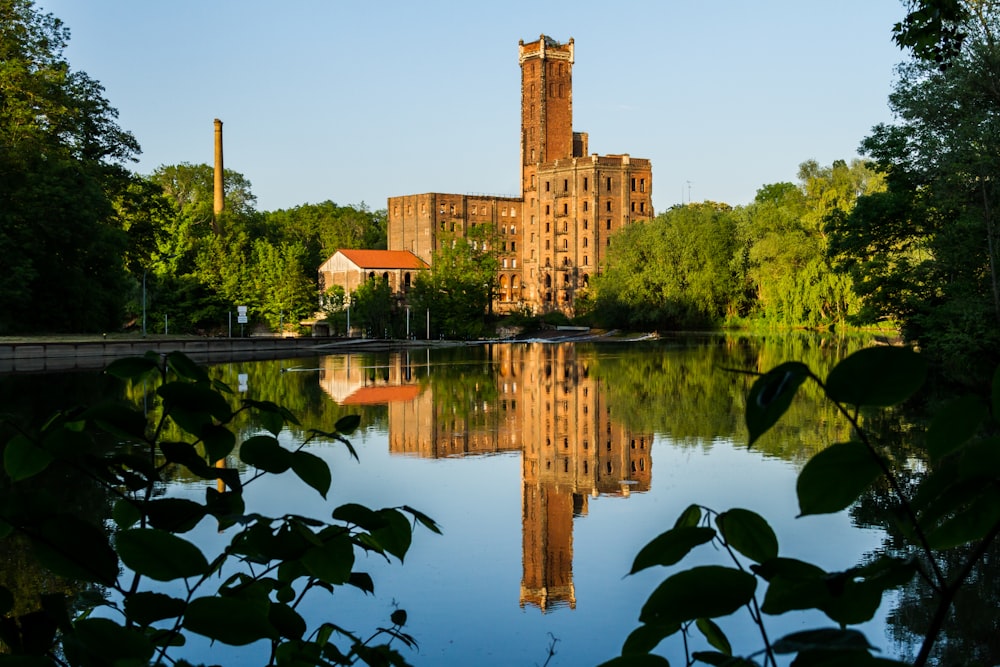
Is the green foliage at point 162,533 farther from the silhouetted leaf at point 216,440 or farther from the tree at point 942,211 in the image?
the tree at point 942,211

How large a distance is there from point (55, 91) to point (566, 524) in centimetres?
3290

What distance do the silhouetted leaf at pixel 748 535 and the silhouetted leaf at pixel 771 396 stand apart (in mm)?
329

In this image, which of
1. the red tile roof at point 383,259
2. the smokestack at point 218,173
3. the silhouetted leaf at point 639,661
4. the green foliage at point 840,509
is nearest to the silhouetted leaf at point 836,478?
the green foliage at point 840,509

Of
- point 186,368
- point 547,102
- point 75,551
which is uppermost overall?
point 547,102

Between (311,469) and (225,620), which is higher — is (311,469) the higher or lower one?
the higher one

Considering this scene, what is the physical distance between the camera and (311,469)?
4.97ft

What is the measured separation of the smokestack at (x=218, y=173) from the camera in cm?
7988

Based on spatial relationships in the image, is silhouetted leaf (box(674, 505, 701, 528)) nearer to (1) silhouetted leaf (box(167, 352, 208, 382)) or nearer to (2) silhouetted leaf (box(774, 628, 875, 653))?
(2) silhouetted leaf (box(774, 628, 875, 653))

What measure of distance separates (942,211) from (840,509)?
2702 cm

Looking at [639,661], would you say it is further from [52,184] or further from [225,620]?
[52,184]

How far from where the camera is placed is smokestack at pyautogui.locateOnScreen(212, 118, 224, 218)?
79.9 metres

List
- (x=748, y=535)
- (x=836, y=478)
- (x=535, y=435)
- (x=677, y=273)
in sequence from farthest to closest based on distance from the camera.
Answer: (x=677, y=273)
(x=535, y=435)
(x=748, y=535)
(x=836, y=478)

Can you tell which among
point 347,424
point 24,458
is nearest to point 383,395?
point 347,424

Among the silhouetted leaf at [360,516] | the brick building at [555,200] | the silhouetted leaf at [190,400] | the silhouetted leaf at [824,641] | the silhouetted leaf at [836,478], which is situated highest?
the brick building at [555,200]
